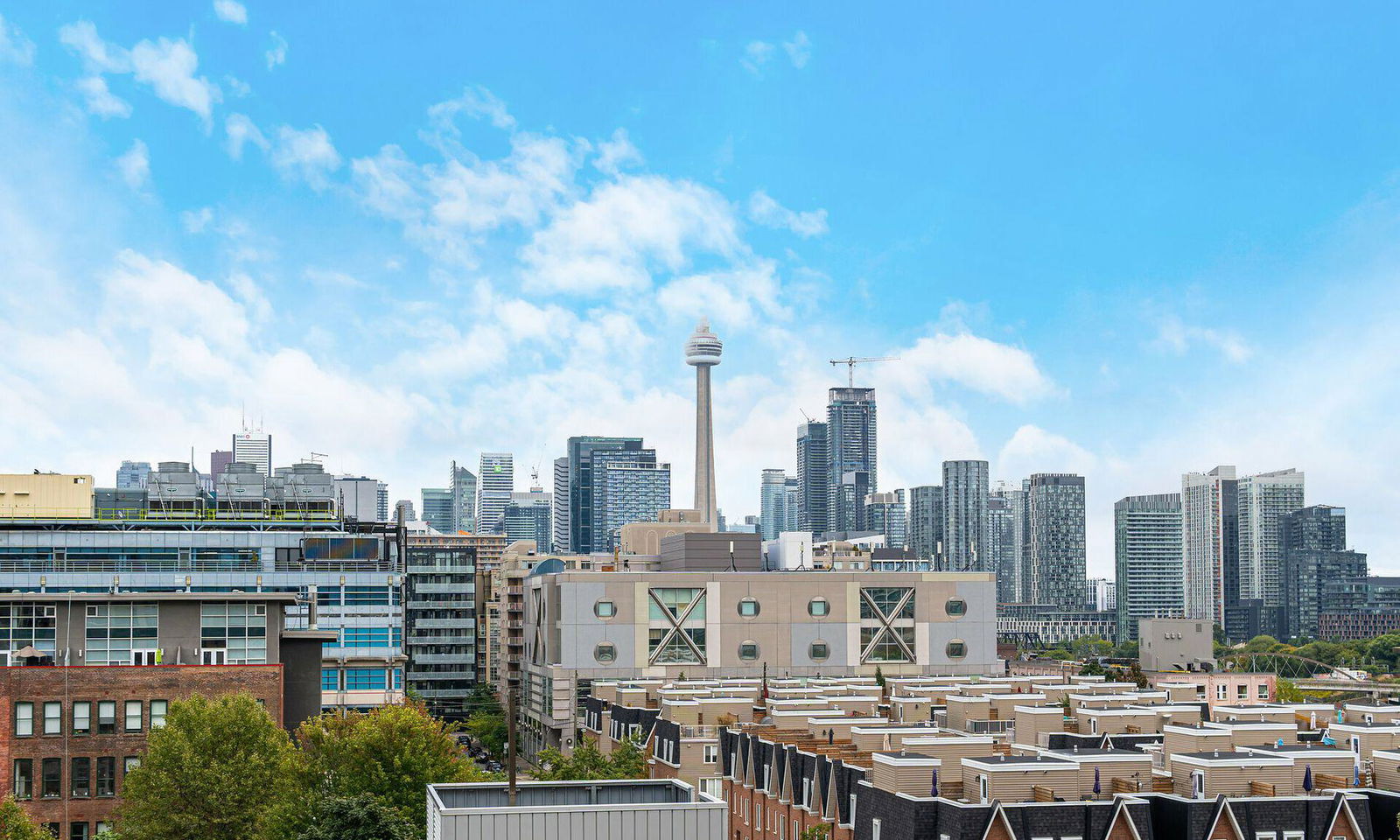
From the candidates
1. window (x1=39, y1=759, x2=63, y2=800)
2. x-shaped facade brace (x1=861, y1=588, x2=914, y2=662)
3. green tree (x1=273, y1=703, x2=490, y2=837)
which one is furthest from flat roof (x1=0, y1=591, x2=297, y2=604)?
x-shaped facade brace (x1=861, y1=588, x2=914, y2=662)

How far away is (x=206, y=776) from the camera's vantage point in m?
86.4

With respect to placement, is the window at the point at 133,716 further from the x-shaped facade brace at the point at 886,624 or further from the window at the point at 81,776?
the x-shaped facade brace at the point at 886,624

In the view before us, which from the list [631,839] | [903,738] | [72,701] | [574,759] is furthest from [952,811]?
[72,701]

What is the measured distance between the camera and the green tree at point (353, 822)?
253ft

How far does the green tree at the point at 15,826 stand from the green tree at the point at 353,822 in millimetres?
11901

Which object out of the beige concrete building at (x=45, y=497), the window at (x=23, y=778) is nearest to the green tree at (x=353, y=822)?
the window at (x=23, y=778)

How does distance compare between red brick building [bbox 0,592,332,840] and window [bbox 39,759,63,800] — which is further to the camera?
red brick building [bbox 0,592,332,840]

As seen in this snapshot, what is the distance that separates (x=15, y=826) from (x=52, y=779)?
2242cm

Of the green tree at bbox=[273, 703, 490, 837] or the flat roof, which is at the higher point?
the flat roof

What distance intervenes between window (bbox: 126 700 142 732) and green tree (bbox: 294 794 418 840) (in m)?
24.1

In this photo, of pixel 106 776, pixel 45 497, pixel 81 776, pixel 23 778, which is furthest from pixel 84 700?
pixel 45 497

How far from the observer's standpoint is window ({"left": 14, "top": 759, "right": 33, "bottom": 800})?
9525 cm

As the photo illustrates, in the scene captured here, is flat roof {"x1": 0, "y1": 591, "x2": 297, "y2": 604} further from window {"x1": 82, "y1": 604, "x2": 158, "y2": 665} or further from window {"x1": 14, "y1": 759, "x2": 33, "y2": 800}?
window {"x1": 14, "y1": 759, "x2": 33, "y2": 800}

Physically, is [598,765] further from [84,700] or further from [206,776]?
[84,700]
